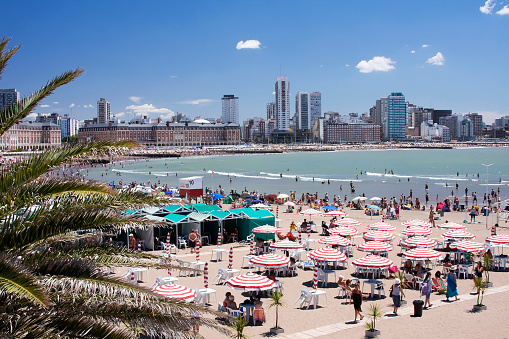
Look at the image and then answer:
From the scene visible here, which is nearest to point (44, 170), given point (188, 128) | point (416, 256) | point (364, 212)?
point (416, 256)

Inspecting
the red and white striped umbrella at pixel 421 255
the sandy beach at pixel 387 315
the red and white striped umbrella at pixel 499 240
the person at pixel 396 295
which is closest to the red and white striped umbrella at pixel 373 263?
the sandy beach at pixel 387 315

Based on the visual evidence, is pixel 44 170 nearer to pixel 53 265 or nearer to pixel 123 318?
pixel 53 265

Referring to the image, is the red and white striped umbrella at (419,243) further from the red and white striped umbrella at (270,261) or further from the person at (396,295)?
the person at (396,295)

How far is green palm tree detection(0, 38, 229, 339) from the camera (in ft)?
14.1

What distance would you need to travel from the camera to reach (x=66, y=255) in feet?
15.9

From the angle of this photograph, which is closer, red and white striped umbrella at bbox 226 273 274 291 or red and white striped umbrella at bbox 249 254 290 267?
red and white striped umbrella at bbox 226 273 274 291

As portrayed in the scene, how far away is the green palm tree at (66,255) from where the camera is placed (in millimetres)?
4305

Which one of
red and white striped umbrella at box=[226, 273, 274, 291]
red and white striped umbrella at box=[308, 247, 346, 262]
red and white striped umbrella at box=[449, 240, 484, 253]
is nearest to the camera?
red and white striped umbrella at box=[226, 273, 274, 291]

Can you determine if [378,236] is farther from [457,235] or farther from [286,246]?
[286,246]

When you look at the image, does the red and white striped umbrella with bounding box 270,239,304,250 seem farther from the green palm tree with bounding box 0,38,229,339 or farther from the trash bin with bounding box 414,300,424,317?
the green palm tree with bounding box 0,38,229,339

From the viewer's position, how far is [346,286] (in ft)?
38.8

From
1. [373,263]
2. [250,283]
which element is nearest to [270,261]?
[250,283]

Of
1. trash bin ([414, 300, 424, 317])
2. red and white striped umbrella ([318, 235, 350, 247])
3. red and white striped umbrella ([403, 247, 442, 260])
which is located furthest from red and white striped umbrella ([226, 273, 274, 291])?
red and white striped umbrella ([318, 235, 350, 247])

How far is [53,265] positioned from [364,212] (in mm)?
26929
